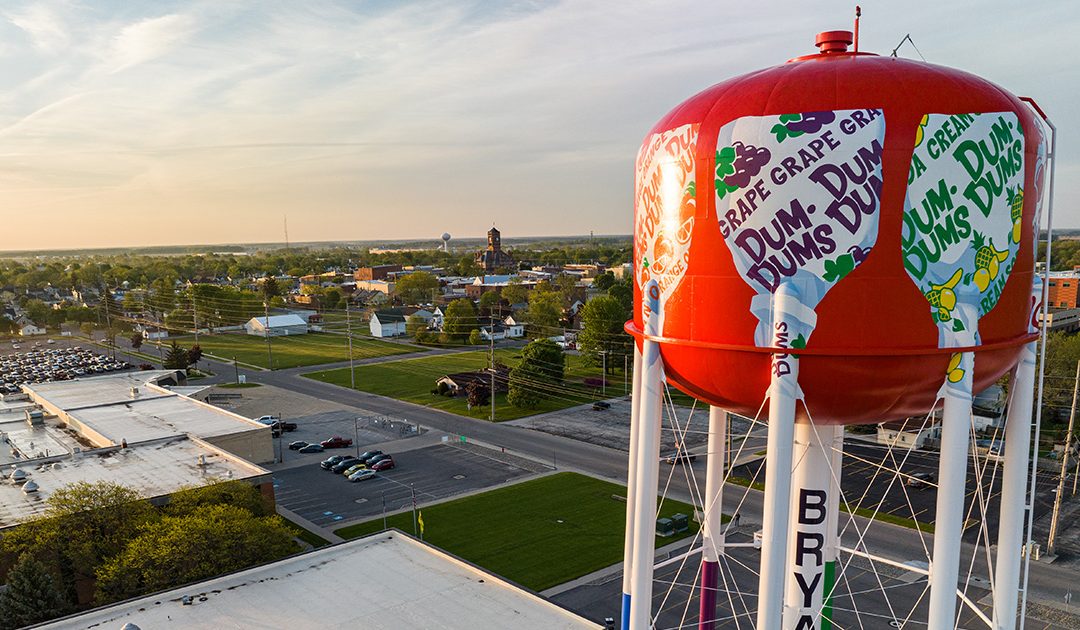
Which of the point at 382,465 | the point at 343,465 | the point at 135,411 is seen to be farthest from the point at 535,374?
the point at 135,411

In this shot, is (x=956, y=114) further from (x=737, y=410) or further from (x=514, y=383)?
(x=514, y=383)

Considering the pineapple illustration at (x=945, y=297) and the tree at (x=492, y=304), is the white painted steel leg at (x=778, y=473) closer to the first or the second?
the pineapple illustration at (x=945, y=297)

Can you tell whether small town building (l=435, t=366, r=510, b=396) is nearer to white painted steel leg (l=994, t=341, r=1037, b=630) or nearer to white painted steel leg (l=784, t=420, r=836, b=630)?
white painted steel leg (l=784, t=420, r=836, b=630)

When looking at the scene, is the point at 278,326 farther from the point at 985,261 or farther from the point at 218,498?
the point at 985,261

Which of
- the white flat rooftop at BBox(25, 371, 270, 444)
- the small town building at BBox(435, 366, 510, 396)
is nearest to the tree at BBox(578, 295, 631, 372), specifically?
the small town building at BBox(435, 366, 510, 396)

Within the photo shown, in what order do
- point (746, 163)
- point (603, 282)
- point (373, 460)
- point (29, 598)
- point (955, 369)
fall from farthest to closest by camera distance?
point (603, 282)
point (373, 460)
point (29, 598)
point (746, 163)
point (955, 369)
